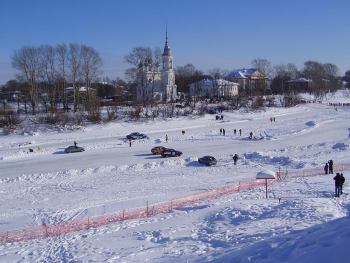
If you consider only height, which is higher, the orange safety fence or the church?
the church

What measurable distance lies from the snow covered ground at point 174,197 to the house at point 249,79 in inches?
3359

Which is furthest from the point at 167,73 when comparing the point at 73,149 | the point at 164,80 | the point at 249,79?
the point at 73,149

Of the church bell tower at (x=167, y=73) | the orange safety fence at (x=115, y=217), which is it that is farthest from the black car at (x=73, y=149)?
the church bell tower at (x=167, y=73)

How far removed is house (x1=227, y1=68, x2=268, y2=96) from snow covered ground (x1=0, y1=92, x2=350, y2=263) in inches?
3359

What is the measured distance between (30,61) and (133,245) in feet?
252

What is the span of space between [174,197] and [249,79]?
140792 mm

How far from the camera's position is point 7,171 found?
40656 millimetres

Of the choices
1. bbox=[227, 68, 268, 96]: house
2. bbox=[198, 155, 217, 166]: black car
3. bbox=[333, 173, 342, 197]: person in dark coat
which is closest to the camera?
bbox=[333, 173, 342, 197]: person in dark coat

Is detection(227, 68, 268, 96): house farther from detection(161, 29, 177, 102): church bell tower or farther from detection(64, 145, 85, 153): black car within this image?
detection(64, 145, 85, 153): black car

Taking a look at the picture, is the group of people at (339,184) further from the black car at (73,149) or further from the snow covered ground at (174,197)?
the black car at (73,149)

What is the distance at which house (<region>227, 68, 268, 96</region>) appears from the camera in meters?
149

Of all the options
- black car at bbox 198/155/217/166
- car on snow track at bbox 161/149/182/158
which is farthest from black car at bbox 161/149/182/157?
black car at bbox 198/155/217/166

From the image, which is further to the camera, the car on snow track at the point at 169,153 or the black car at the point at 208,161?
the car on snow track at the point at 169,153

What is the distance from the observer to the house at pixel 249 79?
149250mm
